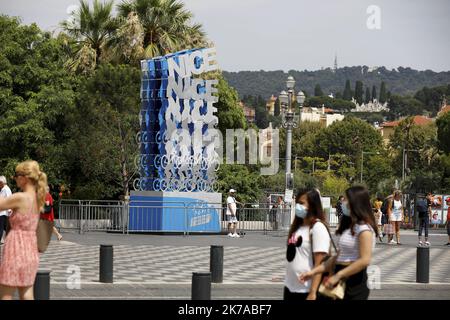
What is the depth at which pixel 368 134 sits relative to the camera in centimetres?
13325

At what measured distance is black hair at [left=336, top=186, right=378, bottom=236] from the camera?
8.23m

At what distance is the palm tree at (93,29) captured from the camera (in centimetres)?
4441

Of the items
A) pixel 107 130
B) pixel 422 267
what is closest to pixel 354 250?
pixel 422 267

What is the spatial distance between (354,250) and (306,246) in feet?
1.44

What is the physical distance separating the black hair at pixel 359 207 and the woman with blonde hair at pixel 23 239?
105 inches

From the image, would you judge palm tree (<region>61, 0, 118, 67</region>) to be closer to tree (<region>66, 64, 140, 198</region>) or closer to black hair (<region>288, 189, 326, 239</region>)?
tree (<region>66, 64, 140, 198</region>)

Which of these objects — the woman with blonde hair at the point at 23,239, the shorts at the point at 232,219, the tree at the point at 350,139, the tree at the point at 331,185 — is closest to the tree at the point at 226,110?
the shorts at the point at 232,219

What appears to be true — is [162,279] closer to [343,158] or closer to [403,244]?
[403,244]

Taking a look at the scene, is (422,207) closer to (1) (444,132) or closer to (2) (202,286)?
(2) (202,286)

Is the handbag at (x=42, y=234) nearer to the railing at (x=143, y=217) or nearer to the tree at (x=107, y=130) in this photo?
the railing at (x=143, y=217)

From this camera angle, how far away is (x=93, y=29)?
45062mm
